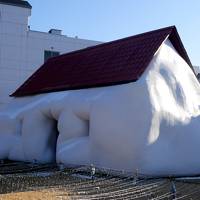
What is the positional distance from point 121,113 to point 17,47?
24.3m

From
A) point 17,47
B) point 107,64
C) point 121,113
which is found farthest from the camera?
point 17,47

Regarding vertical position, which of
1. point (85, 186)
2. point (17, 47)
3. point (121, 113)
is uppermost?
point (17, 47)

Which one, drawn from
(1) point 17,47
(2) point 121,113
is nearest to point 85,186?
(2) point 121,113

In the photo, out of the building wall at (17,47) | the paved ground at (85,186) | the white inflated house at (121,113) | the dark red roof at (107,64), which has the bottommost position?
the paved ground at (85,186)

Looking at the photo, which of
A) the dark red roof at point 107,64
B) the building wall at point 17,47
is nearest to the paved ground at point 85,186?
the dark red roof at point 107,64

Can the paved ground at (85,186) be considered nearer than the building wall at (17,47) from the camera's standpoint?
Yes

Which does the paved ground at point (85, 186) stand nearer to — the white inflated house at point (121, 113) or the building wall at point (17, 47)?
the white inflated house at point (121, 113)

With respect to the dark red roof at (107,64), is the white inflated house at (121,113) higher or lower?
lower

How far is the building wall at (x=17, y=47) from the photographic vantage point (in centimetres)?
3816

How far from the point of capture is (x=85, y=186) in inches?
522

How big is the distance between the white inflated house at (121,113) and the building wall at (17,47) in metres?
16.3

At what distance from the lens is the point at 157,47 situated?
18.2 metres

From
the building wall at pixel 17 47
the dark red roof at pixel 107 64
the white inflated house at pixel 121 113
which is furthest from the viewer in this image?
the building wall at pixel 17 47

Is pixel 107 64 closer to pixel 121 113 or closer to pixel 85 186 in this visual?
pixel 121 113
